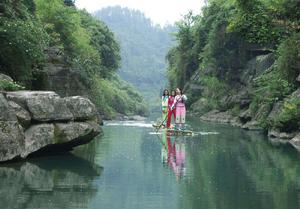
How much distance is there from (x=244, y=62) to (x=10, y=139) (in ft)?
142

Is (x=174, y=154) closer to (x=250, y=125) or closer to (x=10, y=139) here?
(x=10, y=139)

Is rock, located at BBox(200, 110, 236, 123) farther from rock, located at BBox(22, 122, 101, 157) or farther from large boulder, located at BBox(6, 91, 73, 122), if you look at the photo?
large boulder, located at BBox(6, 91, 73, 122)

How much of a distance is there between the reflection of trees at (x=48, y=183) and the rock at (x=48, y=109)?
1.20 m

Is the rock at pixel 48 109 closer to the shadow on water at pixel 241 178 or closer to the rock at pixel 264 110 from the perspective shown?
the shadow on water at pixel 241 178

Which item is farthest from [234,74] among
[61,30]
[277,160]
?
[277,160]

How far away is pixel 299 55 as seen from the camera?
1139 inches

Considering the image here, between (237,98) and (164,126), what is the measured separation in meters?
18.9

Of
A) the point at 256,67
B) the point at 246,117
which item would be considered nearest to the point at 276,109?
the point at 246,117

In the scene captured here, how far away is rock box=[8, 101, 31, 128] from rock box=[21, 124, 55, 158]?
0.80ft

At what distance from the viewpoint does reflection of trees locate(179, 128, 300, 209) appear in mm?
9422

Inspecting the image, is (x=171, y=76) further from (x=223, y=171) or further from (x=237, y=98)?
(x=223, y=171)

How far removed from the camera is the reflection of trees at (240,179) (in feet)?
30.9

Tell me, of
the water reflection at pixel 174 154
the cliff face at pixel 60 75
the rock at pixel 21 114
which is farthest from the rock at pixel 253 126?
the rock at pixel 21 114

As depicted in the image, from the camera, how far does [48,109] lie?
14.9 metres
